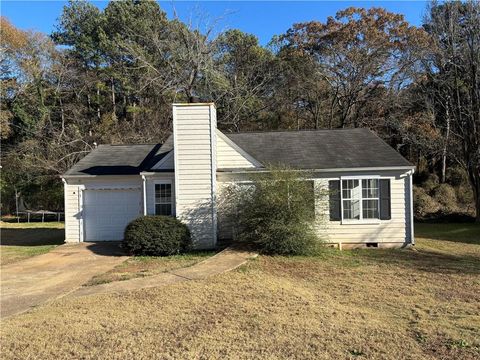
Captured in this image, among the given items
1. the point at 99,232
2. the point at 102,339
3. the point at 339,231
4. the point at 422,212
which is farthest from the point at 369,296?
the point at 422,212

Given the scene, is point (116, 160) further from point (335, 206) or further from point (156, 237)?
point (335, 206)

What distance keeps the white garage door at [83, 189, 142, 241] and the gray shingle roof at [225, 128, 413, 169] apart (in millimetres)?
4886

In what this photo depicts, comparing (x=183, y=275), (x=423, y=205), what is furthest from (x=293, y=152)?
(x=423, y=205)

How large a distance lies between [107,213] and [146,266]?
221 inches

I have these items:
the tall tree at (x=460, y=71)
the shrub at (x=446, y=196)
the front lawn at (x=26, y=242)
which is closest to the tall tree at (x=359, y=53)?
the tall tree at (x=460, y=71)

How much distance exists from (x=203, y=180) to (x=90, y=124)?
22092 millimetres

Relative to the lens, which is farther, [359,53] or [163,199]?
[359,53]

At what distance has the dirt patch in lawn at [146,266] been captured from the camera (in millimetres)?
8667

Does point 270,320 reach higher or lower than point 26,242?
higher

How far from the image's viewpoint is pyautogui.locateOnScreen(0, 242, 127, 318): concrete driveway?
23.9 feet

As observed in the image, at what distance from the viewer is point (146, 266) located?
1002 centimetres

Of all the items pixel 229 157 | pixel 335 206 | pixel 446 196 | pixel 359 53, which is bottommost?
pixel 446 196

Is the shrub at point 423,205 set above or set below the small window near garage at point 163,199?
below

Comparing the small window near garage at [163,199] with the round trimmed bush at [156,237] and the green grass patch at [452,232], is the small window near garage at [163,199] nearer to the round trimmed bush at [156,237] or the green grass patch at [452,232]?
the round trimmed bush at [156,237]
